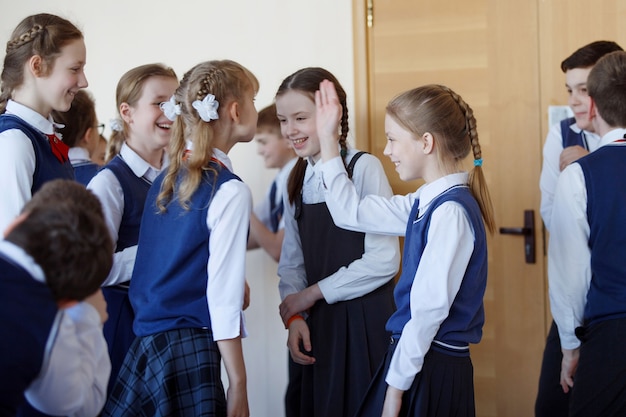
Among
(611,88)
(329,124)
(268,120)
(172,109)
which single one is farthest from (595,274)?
(268,120)

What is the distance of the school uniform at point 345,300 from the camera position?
88.5 inches

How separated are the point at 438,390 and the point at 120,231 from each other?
A: 3.30 feet

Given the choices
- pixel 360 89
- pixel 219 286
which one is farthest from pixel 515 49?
pixel 219 286

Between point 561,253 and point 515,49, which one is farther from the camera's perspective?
point 515,49

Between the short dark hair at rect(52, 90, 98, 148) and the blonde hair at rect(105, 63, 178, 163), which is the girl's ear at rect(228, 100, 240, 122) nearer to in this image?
the blonde hair at rect(105, 63, 178, 163)

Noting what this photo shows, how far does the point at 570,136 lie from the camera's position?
2664mm

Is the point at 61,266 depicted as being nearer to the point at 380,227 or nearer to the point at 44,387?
the point at 44,387

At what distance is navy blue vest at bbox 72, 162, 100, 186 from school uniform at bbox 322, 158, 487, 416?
1.28 metres

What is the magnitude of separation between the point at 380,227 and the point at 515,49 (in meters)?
1.15

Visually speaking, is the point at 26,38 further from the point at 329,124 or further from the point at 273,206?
the point at 273,206

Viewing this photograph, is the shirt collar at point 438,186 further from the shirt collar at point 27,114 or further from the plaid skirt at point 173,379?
the shirt collar at point 27,114

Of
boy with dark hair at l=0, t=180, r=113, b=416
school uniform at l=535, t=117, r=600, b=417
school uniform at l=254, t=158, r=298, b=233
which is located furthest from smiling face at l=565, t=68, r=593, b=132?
boy with dark hair at l=0, t=180, r=113, b=416

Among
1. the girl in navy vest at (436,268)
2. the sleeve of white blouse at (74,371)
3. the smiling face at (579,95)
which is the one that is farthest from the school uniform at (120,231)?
the smiling face at (579,95)

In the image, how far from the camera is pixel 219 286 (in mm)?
1750
